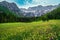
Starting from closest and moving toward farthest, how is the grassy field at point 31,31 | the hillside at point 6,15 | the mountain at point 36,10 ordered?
1. the grassy field at point 31,31
2. the hillside at point 6,15
3. the mountain at point 36,10

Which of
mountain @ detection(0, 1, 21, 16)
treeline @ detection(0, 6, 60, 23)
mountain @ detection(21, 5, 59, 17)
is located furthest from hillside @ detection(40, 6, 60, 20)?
mountain @ detection(0, 1, 21, 16)

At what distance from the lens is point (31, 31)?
680 centimetres

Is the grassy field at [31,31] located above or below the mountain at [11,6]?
below

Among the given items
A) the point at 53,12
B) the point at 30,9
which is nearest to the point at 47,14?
the point at 53,12

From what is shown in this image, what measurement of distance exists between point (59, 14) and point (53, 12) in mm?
263

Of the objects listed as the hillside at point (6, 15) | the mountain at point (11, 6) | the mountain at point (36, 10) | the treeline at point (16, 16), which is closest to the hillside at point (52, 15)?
the treeline at point (16, 16)

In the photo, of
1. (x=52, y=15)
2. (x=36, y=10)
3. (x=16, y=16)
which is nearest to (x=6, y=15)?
(x=16, y=16)

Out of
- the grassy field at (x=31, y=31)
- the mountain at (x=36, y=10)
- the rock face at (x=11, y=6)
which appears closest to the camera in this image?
the grassy field at (x=31, y=31)

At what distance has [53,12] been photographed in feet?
24.6

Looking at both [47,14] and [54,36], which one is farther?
[47,14]

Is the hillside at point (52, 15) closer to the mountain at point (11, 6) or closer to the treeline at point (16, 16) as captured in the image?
the treeline at point (16, 16)

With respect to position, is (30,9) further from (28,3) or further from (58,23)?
(58,23)

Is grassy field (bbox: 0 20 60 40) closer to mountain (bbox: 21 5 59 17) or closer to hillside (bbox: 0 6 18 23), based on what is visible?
hillside (bbox: 0 6 18 23)

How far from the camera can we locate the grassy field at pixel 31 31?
21.8 ft
